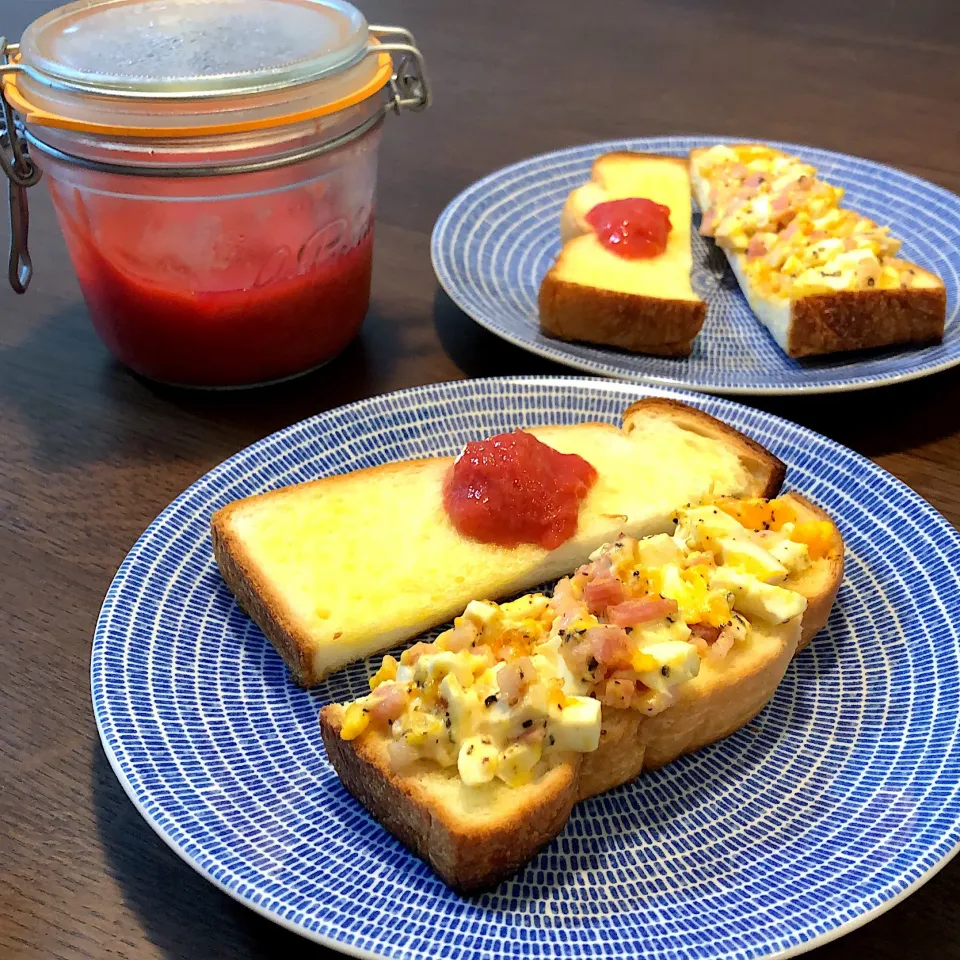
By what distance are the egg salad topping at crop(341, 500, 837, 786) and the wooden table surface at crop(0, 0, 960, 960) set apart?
0.36m

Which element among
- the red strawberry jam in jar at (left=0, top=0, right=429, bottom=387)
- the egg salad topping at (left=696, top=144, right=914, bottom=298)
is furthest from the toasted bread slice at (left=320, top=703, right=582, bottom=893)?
the egg salad topping at (left=696, top=144, right=914, bottom=298)

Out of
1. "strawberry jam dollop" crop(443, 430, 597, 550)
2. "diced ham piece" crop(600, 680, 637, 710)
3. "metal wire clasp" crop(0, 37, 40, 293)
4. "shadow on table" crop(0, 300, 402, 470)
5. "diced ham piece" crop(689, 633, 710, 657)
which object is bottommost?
"shadow on table" crop(0, 300, 402, 470)

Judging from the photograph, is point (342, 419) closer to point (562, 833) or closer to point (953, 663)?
point (562, 833)

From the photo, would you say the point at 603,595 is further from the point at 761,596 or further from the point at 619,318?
the point at 619,318

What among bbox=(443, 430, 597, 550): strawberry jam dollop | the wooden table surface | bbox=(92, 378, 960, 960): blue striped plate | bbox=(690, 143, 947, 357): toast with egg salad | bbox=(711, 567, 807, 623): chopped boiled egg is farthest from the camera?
bbox=(690, 143, 947, 357): toast with egg salad

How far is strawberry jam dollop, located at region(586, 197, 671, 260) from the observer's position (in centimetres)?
309

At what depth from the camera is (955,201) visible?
11.0 ft

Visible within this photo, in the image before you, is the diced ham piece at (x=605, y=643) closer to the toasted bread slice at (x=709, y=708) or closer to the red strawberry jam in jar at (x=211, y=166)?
the toasted bread slice at (x=709, y=708)

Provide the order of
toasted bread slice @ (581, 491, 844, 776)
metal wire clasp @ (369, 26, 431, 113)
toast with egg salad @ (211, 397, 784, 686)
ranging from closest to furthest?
1. toasted bread slice @ (581, 491, 844, 776)
2. toast with egg salad @ (211, 397, 784, 686)
3. metal wire clasp @ (369, 26, 431, 113)

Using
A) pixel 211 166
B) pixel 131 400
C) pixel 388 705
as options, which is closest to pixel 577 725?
pixel 388 705

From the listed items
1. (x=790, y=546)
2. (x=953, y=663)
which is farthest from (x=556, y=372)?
(x=953, y=663)

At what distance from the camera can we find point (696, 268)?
3279 millimetres

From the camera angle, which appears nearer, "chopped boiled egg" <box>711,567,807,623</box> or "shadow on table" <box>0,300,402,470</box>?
"chopped boiled egg" <box>711,567,807,623</box>

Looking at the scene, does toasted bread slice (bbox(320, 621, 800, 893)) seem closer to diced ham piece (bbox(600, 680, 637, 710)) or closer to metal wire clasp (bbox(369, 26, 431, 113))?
diced ham piece (bbox(600, 680, 637, 710))
